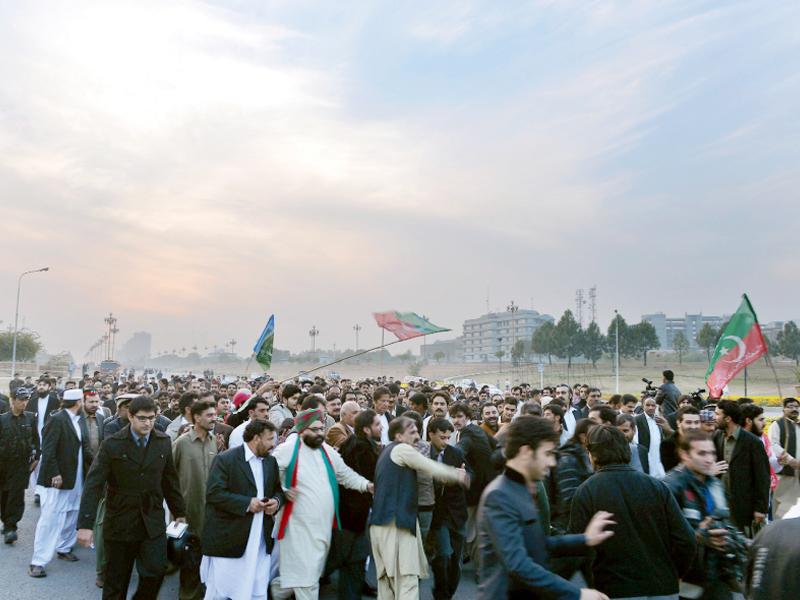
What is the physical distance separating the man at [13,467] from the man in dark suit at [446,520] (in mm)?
5935

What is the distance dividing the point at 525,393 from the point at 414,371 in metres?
85.4

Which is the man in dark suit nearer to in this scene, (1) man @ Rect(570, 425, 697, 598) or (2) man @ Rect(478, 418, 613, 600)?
(1) man @ Rect(570, 425, 697, 598)

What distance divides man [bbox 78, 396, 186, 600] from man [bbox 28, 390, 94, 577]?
8.31 ft

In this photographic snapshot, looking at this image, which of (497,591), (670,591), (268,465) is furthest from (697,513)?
(268,465)

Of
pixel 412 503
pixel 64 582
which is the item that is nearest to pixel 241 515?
pixel 412 503

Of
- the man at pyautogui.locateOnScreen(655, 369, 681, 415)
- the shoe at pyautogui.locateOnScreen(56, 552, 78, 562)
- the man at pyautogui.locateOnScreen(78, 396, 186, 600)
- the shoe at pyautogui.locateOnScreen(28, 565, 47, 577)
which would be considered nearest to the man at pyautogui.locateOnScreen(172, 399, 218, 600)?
the man at pyautogui.locateOnScreen(78, 396, 186, 600)

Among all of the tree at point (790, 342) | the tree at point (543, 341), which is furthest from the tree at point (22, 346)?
the tree at point (790, 342)

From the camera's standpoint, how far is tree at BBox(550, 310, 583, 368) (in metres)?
97.8

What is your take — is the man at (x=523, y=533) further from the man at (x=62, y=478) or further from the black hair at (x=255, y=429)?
the man at (x=62, y=478)

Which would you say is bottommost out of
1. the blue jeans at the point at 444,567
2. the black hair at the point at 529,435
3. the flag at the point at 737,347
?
the blue jeans at the point at 444,567

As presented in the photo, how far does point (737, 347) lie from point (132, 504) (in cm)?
800

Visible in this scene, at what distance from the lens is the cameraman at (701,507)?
3.84 m

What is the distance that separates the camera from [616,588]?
11.6ft

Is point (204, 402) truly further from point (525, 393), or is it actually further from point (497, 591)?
point (525, 393)
